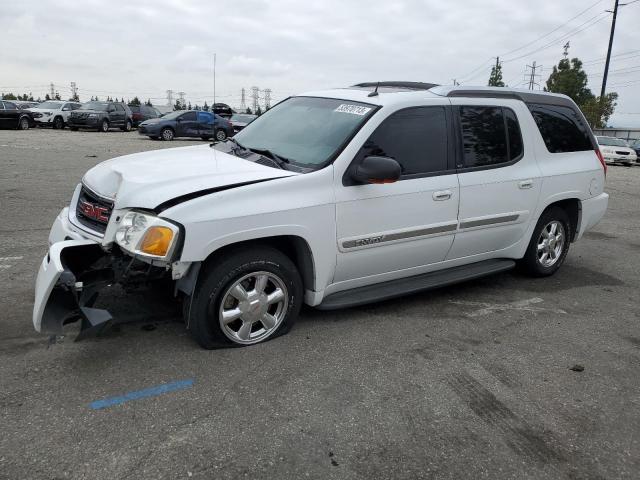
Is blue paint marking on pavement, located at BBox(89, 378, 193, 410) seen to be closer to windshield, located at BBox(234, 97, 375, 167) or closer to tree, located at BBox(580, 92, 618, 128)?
windshield, located at BBox(234, 97, 375, 167)

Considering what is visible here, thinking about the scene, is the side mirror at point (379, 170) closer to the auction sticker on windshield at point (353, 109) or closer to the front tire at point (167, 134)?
the auction sticker on windshield at point (353, 109)

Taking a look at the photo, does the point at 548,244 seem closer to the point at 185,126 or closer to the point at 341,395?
the point at 341,395

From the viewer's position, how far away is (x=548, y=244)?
562 cm

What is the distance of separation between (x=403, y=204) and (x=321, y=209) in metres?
0.75

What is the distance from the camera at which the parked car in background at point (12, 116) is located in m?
25.5

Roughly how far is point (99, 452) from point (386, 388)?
165 cm

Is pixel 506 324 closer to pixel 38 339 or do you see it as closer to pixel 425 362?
pixel 425 362

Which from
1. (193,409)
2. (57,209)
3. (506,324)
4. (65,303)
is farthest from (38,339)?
(57,209)

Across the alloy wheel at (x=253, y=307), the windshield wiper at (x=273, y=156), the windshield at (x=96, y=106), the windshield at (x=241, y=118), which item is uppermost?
the windshield at (x=96, y=106)

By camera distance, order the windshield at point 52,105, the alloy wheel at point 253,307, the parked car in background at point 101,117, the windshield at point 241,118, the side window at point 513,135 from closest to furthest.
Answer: the alloy wheel at point 253,307, the side window at point 513,135, the parked car in background at point 101,117, the windshield at point 52,105, the windshield at point 241,118

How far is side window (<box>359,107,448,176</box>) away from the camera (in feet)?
13.6

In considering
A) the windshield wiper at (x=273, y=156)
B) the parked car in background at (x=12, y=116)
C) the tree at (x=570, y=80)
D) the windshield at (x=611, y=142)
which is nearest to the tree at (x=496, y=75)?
the tree at (x=570, y=80)

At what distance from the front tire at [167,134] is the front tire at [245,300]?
73.6 feet

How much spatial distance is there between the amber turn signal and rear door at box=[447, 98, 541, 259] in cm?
248
